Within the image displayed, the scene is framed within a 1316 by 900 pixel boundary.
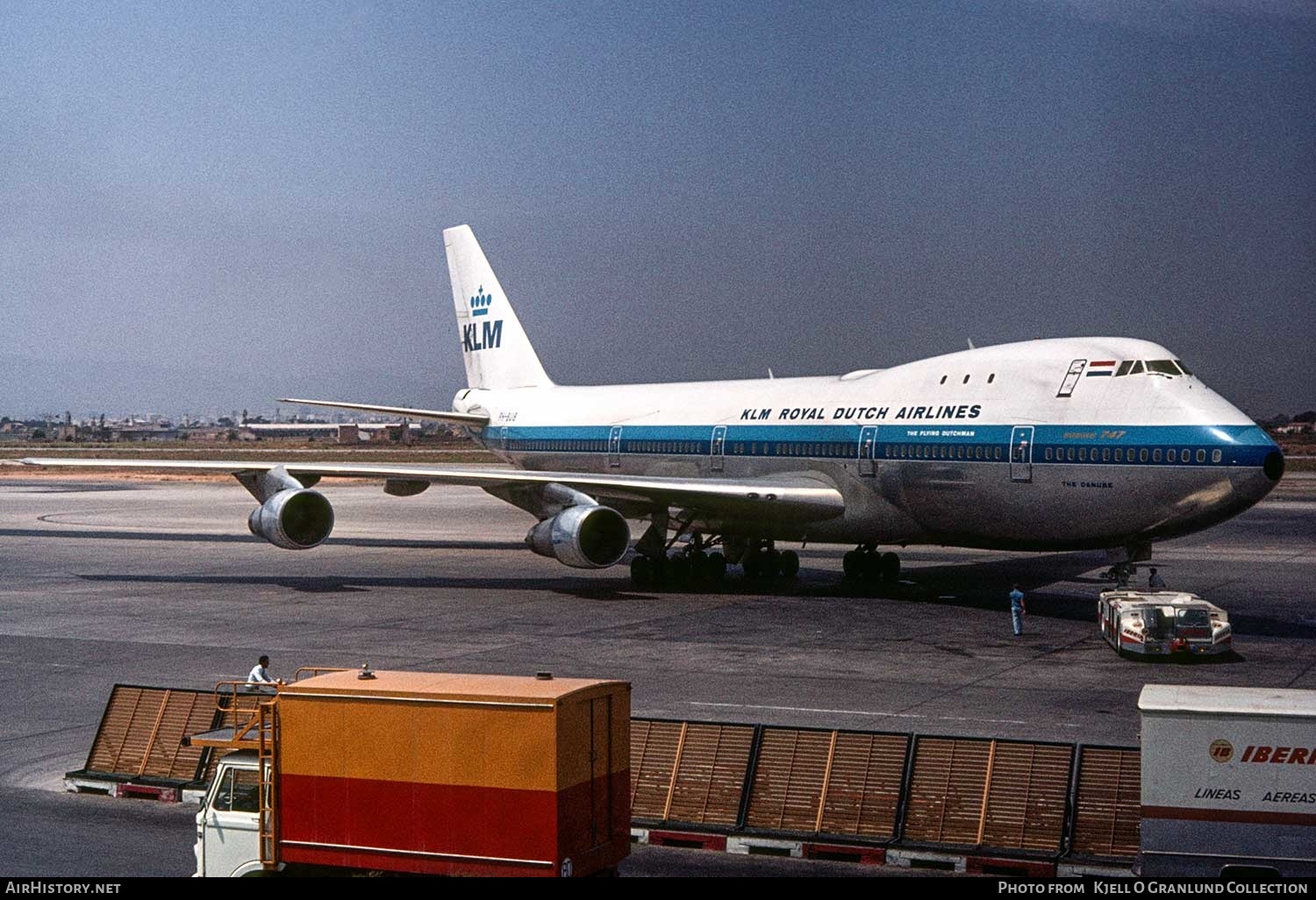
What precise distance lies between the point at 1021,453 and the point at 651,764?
15550 millimetres

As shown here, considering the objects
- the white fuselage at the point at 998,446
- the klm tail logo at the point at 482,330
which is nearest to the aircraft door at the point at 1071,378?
the white fuselage at the point at 998,446

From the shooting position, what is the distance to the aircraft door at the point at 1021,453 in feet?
94.8

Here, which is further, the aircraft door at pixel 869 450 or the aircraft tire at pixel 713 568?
the aircraft tire at pixel 713 568

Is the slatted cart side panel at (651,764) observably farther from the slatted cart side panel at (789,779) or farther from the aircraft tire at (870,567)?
the aircraft tire at (870,567)

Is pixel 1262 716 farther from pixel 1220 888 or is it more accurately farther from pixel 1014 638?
pixel 1014 638

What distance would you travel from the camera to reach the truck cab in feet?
41.1

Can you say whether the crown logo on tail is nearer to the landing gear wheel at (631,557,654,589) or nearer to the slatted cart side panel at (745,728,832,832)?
the landing gear wheel at (631,557,654,589)

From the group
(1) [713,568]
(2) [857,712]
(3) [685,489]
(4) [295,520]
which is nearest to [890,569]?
(1) [713,568]

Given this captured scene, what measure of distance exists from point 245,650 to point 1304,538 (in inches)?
1473

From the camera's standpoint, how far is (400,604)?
108 feet

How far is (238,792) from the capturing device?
12.7 meters

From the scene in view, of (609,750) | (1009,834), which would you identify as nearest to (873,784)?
(1009,834)

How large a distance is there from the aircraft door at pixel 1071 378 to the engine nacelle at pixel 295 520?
58.4 feet

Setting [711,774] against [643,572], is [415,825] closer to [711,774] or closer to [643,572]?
[711,774]
